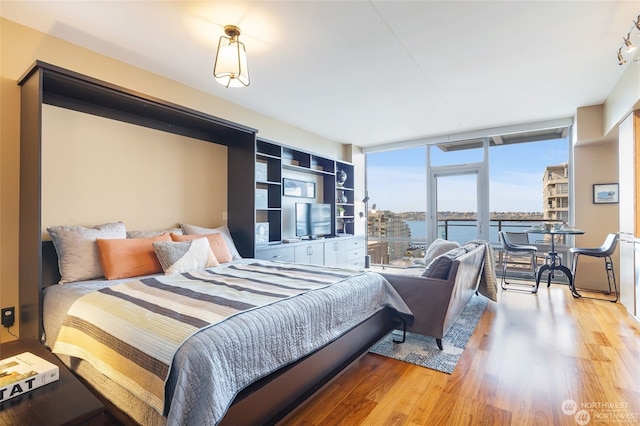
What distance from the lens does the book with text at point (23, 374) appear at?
4.00 ft

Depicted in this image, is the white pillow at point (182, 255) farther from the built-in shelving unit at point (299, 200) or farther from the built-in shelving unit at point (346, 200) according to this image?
the built-in shelving unit at point (346, 200)

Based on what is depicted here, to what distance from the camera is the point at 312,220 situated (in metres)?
5.20

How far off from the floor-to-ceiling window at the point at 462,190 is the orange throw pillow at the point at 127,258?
16.0ft

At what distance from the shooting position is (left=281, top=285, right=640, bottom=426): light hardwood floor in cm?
173

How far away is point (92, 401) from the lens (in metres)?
1.22

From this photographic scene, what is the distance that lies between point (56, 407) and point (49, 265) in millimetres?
1813

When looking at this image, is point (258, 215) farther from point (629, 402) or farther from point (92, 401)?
point (629, 402)

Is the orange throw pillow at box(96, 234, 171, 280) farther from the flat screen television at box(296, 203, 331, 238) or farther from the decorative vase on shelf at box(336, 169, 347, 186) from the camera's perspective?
the decorative vase on shelf at box(336, 169, 347, 186)

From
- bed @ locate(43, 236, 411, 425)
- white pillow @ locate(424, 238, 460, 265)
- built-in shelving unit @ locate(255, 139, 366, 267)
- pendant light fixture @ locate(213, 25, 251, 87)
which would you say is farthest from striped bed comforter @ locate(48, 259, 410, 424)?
built-in shelving unit @ locate(255, 139, 366, 267)

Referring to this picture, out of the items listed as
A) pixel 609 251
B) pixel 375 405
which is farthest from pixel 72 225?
pixel 609 251

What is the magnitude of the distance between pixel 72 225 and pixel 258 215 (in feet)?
7.38

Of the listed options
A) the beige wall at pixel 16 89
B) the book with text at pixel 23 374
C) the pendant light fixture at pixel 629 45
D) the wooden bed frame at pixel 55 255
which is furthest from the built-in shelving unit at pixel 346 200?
the book with text at pixel 23 374

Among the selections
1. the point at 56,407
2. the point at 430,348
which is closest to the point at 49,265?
the point at 56,407

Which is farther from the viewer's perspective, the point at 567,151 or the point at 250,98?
the point at 567,151
